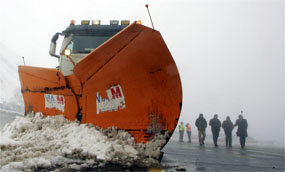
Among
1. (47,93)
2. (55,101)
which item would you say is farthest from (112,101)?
(47,93)

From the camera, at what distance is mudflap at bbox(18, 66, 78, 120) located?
14.1 feet

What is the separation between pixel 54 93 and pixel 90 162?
1670mm

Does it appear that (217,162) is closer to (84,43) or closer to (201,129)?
(84,43)

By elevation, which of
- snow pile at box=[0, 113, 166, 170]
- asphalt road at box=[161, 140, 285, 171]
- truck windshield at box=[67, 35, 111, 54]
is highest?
truck windshield at box=[67, 35, 111, 54]

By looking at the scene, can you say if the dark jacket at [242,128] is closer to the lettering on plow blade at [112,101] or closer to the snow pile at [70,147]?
the snow pile at [70,147]

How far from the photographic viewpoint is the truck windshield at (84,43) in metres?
5.92

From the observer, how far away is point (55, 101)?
4.59m

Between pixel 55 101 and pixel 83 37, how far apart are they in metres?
2.03

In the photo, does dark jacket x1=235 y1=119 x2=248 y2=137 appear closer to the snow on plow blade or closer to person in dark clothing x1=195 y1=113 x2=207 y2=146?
person in dark clothing x1=195 y1=113 x2=207 y2=146

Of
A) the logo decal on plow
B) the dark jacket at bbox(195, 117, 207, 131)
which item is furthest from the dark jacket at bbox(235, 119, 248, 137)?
the logo decal on plow

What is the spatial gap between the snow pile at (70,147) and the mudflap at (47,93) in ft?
0.67

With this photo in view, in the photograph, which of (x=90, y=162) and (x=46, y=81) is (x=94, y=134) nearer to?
(x=90, y=162)

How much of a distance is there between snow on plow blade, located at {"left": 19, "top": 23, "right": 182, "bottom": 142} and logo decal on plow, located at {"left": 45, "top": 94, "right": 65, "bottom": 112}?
0.24m

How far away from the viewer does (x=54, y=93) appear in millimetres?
4559
